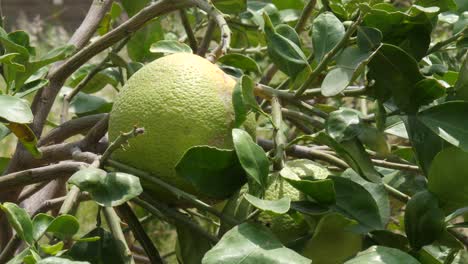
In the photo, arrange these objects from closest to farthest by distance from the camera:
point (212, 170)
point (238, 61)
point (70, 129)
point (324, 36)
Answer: point (212, 170) < point (324, 36) < point (238, 61) < point (70, 129)

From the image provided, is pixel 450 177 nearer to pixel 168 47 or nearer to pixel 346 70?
pixel 346 70

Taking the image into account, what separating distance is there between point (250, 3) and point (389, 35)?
53 cm

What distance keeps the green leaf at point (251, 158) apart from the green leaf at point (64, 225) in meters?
0.13

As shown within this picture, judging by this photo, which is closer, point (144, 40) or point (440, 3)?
point (440, 3)

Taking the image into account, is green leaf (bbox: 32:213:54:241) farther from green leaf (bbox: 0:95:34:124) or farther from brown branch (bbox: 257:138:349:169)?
brown branch (bbox: 257:138:349:169)

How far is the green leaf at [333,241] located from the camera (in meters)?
0.64

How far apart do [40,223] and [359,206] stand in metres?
0.25

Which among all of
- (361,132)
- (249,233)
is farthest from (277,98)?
(249,233)

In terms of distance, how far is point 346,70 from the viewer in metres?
0.72

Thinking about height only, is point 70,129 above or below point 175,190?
below

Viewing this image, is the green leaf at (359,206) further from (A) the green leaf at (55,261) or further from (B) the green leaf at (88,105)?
(B) the green leaf at (88,105)

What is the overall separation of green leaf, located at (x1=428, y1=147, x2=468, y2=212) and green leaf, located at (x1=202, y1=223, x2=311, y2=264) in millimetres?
159

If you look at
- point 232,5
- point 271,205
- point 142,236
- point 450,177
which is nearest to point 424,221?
point 450,177

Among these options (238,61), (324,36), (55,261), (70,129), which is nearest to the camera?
(55,261)
